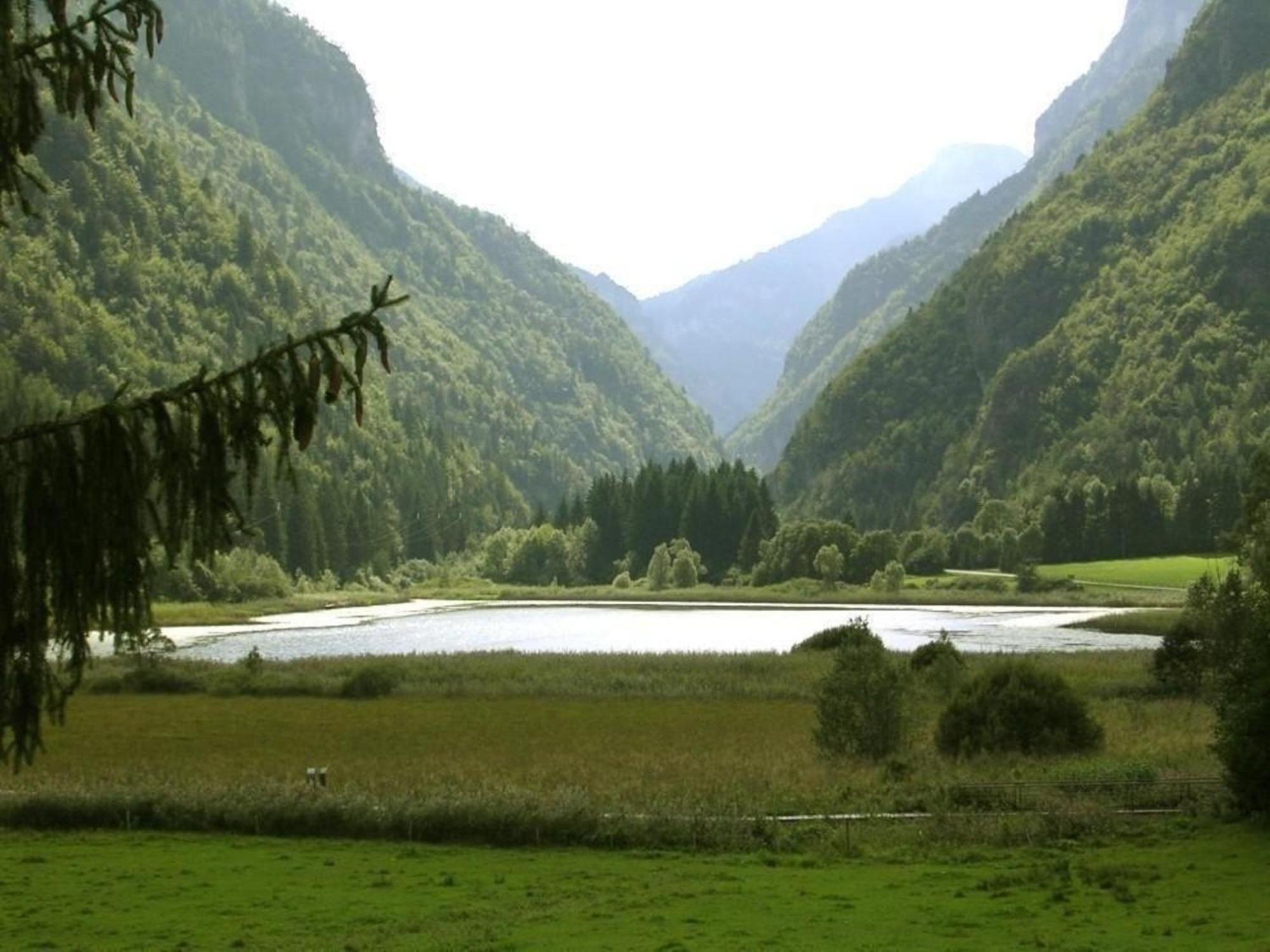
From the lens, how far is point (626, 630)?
13800cm

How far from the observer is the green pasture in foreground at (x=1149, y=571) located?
560 ft

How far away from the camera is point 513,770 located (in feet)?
145

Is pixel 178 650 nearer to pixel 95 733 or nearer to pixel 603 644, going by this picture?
pixel 603 644

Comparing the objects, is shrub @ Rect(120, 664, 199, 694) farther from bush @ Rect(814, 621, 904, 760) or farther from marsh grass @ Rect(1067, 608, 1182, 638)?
marsh grass @ Rect(1067, 608, 1182, 638)

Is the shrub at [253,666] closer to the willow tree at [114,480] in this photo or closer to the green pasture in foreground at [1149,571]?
the willow tree at [114,480]

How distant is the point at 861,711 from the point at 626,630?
9136 centimetres

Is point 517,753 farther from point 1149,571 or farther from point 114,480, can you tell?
point 1149,571

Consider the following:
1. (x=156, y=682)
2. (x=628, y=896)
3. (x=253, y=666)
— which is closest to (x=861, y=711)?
(x=628, y=896)

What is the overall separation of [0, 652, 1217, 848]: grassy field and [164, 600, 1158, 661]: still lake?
24079 mm

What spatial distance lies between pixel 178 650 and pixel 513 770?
228 feet

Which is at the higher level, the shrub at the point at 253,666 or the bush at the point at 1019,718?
the shrub at the point at 253,666

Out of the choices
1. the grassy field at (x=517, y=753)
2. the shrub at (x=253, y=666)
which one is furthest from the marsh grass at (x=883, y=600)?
the grassy field at (x=517, y=753)

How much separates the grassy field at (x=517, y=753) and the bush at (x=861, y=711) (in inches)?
39.5

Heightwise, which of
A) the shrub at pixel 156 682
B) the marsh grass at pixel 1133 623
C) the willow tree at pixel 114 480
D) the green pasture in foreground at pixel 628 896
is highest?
the willow tree at pixel 114 480
